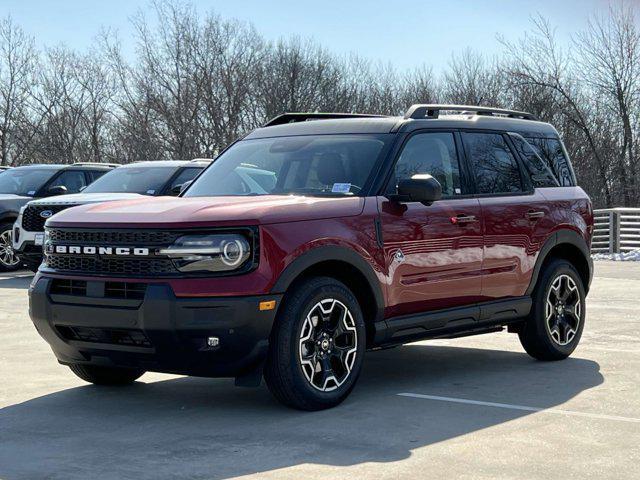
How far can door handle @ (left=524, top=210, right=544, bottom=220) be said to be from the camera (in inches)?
326

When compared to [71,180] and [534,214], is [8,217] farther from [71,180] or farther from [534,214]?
[534,214]

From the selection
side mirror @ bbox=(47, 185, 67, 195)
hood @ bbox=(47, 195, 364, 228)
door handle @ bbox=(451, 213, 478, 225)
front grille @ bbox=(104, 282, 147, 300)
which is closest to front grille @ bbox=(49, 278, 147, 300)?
front grille @ bbox=(104, 282, 147, 300)

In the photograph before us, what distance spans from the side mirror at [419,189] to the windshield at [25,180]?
Answer: 12729 millimetres

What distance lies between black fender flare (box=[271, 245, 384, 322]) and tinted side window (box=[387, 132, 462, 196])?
69cm

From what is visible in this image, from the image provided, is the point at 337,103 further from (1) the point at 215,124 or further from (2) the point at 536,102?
(2) the point at 536,102

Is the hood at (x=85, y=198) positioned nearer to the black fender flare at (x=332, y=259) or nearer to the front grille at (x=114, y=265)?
the front grille at (x=114, y=265)

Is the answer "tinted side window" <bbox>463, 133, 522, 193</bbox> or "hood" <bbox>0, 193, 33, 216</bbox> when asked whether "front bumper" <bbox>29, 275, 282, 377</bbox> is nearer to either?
"tinted side window" <bbox>463, 133, 522, 193</bbox>

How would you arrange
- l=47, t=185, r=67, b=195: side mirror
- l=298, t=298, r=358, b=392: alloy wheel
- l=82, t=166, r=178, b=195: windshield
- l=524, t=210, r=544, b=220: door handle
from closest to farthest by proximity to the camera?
l=298, t=298, r=358, b=392: alloy wheel < l=524, t=210, r=544, b=220: door handle < l=82, t=166, r=178, b=195: windshield < l=47, t=185, r=67, b=195: side mirror

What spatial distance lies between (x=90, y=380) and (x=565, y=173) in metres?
4.09

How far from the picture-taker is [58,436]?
238 inches

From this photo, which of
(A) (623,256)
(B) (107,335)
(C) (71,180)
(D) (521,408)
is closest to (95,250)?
(B) (107,335)

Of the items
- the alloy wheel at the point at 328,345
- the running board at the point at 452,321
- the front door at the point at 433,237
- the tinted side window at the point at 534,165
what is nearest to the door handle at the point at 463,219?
the front door at the point at 433,237

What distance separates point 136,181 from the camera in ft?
54.5

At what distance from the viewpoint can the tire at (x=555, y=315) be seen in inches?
332
